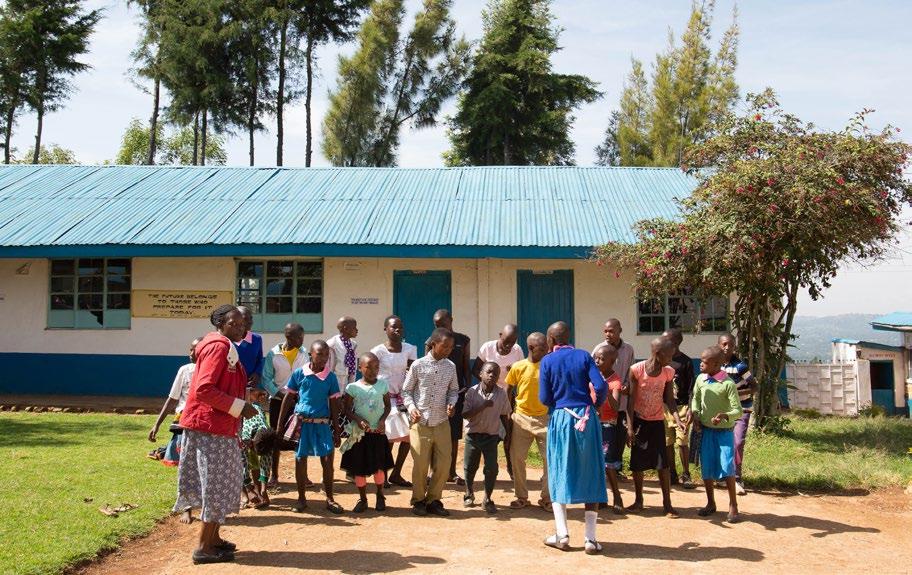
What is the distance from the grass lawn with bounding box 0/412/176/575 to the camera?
5254 millimetres

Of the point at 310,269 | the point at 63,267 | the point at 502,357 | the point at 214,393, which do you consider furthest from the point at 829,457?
the point at 63,267

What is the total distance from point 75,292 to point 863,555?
41.0 ft

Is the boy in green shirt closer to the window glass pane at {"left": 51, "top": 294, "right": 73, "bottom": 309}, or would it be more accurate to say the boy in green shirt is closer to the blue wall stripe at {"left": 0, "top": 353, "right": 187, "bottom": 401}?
the blue wall stripe at {"left": 0, "top": 353, "right": 187, "bottom": 401}

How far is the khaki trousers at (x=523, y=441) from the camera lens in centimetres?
647

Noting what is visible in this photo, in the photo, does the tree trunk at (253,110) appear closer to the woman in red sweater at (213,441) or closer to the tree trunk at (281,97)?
the tree trunk at (281,97)

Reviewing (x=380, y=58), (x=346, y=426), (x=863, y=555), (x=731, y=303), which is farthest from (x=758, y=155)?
(x=380, y=58)

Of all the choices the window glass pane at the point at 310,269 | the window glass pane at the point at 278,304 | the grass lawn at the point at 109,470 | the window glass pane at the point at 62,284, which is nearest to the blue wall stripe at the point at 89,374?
the window glass pane at the point at 62,284

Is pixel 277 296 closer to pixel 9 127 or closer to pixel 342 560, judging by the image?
pixel 342 560

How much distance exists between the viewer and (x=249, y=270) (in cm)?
1367

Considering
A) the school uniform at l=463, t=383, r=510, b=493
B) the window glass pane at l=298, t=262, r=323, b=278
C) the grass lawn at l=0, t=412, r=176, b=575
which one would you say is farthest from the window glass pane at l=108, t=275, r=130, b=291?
the school uniform at l=463, t=383, r=510, b=493

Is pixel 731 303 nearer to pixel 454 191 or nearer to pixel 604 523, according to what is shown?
pixel 454 191

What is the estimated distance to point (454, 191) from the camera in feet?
48.9

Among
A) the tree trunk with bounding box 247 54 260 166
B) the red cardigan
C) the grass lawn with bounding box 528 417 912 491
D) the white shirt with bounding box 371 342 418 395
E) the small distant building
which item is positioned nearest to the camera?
the red cardigan

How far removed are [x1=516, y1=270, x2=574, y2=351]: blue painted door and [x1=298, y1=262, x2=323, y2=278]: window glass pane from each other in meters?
3.23
